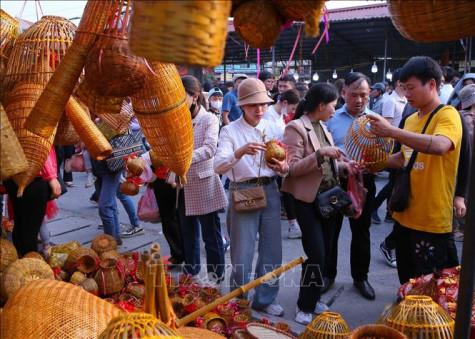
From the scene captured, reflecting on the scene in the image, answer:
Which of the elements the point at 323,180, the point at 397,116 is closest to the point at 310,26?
the point at 323,180

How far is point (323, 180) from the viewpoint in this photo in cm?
320

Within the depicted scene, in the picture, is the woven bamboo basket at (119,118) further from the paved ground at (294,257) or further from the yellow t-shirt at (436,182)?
the yellow t-shirt at (436,182)

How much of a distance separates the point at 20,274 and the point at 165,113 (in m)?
1.70

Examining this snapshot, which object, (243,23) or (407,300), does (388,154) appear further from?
(243,23)

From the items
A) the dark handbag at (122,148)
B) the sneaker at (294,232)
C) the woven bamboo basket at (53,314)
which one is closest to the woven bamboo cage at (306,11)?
the woven bamboo basket at (53,314)

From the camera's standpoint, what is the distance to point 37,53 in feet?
4.62

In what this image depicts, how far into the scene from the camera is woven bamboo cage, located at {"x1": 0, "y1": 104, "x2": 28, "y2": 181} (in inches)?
34.5

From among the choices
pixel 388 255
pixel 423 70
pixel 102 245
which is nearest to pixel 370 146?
pixel 423 70

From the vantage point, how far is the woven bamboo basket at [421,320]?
70.6 inches

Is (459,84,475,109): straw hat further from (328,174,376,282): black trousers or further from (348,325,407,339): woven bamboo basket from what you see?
(348,325,407,339): woven bamboo basket

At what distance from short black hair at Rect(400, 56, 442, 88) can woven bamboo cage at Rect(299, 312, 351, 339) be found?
159cm

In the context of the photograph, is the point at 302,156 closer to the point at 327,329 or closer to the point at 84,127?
the point at 327,329

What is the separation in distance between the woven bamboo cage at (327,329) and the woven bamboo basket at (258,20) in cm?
149

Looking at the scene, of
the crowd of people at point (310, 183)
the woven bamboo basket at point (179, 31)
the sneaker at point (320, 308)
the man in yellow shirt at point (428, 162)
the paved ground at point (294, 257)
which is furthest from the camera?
the paved ground at point (294, 257)
